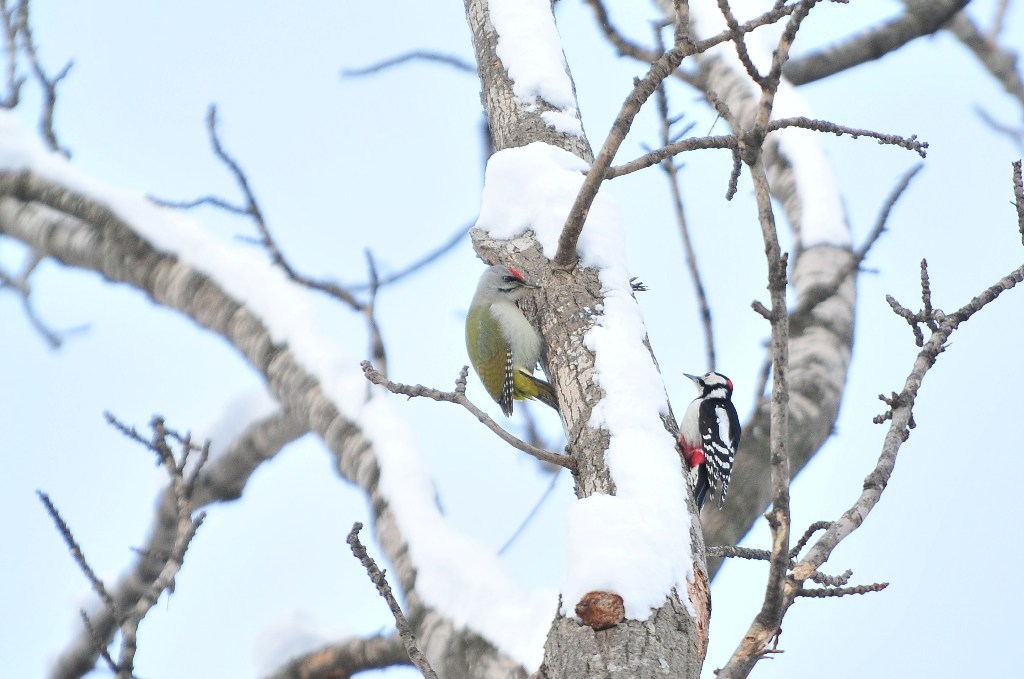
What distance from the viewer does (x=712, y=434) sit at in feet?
13.9

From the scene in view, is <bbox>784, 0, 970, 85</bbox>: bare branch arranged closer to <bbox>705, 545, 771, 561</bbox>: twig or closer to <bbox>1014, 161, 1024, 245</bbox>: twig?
<bbox>1014, 161, 1024, 245</bbox>: twig

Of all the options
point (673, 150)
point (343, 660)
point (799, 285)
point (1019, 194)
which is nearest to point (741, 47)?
point (673, 150)

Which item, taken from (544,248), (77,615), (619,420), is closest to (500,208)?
(544,248)

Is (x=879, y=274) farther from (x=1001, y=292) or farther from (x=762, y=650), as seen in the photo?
(x=762, y=650)

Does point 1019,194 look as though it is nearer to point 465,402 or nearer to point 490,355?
point 465,402

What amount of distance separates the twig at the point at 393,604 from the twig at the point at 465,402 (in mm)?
576

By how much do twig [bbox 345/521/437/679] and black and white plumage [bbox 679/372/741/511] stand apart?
1668 millimetres

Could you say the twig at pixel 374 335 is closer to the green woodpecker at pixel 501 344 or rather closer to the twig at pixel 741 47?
the green woodpecker at pixel 501 344

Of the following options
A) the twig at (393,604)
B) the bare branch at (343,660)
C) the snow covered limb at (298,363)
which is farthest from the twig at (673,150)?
the bare branch at (343,660)

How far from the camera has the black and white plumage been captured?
12.7 ft

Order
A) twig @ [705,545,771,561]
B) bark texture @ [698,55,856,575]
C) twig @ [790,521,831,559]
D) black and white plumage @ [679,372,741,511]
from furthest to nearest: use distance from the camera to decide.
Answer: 1. bark texture @ [698,55,856,575]
2. black and white plumage @ [679,372,741,511]
3. twig @ [705,545,771,561]
4. twig @ [790,521,831,559]

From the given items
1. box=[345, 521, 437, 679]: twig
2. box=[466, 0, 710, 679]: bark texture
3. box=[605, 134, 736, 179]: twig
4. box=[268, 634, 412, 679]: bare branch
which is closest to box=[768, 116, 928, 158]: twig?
box=[605, 134, 736, 179]: twig

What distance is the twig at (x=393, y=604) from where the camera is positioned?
2.05 metres

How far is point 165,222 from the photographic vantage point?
4.92 meters
